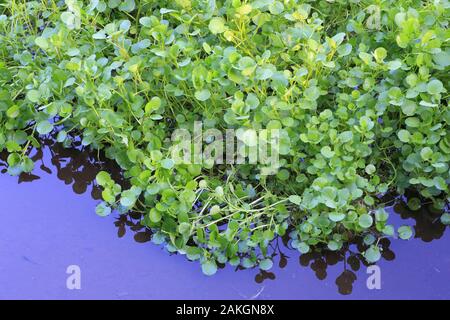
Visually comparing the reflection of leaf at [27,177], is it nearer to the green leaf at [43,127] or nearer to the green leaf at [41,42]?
the green leaf at [43,127]

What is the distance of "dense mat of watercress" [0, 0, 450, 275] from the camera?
4.17ft

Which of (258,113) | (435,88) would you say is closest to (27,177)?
(258,113)

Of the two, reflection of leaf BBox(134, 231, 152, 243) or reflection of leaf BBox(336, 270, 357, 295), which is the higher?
reflection of leaf BBox(336, 270, 357, 295)

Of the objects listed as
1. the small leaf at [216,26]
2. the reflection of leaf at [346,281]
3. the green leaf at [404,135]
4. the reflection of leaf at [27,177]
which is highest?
the small leaf at [216,26]

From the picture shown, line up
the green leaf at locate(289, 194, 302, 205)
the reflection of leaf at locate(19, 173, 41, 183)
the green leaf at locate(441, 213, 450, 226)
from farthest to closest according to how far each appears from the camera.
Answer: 1. the reflection of leaf at locate(19, 173, 41, 183)
2. the green leaf at locate(441, 213, 450, 226)
3. the green leaf at locate(289, 194, 302, 205)

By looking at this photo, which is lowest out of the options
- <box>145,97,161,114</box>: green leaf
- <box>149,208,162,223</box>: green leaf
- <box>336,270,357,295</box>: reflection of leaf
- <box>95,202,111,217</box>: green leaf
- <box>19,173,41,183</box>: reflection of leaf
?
<box>19,173,41,183</box>: reflection of leaf

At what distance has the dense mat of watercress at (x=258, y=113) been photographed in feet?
4.17

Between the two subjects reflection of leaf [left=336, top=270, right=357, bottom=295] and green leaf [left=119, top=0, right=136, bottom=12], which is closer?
reflection of leaf [left=336, top=270, right=357, bottom=295]

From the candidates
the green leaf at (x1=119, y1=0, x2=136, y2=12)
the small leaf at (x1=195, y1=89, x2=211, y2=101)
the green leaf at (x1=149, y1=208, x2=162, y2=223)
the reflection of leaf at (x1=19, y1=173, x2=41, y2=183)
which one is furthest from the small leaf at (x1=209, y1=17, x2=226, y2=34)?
the reflection of leaf at (x1=19, y1=173, x2=41, y2=183)

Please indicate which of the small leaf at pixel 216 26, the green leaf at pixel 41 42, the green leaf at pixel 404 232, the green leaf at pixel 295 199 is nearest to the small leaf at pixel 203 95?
the small leaf at pixel 216 26

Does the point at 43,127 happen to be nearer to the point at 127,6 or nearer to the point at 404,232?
the point at 127,6

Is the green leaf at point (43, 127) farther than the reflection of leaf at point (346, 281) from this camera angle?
Yes

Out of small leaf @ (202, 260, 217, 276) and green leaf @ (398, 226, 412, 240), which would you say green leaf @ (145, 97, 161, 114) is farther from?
green leaf @ (398, 226, 412, 240)
